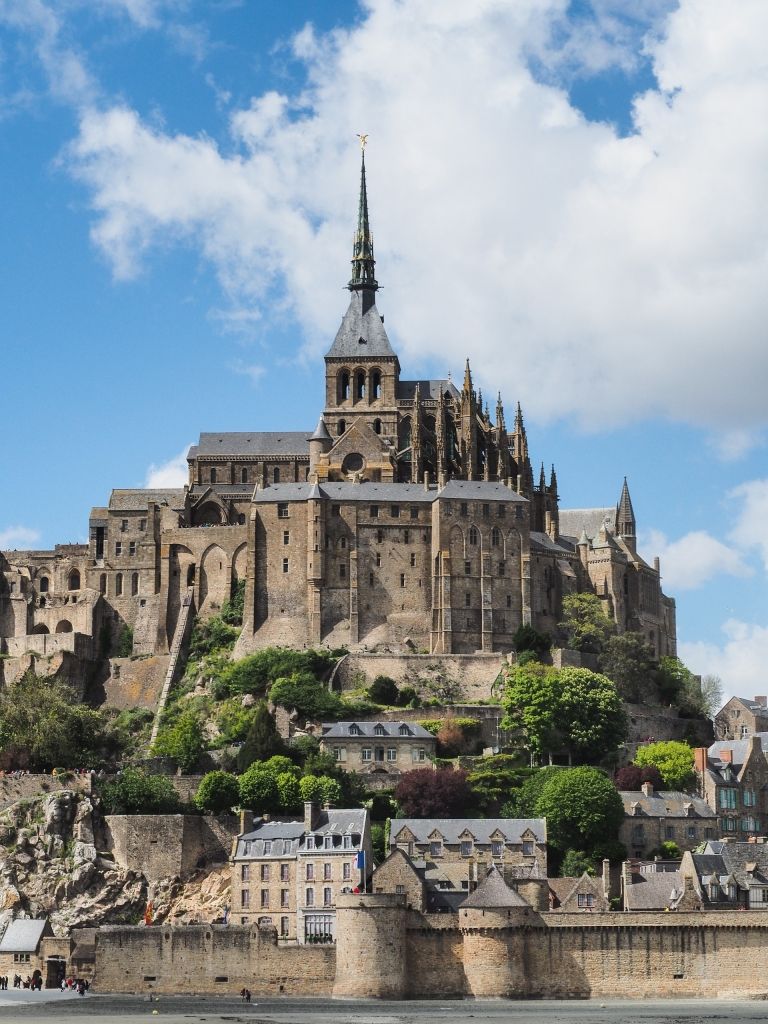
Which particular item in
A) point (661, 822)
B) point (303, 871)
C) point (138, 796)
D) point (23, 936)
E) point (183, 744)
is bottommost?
point (23, 936)

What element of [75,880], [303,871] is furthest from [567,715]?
[75,880]

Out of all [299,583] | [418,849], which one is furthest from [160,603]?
[418,849]

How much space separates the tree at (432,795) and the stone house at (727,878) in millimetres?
13853

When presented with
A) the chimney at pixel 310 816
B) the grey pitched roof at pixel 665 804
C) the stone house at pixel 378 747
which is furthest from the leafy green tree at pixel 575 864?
the stone house at pixel 378 747

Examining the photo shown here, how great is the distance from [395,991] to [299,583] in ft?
134

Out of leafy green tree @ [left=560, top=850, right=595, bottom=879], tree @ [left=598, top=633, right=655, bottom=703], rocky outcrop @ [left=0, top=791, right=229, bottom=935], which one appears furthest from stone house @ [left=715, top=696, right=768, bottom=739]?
rocky outcrop @ [left=0, top=791, right=229, bottom=935]

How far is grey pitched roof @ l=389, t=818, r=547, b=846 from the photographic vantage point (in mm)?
89188

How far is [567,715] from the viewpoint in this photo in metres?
104

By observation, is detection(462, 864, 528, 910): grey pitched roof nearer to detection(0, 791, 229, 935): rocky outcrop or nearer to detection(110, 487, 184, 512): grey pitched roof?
detection(0, 791, 229, 935): rocky outcrop

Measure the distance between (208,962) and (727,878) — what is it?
2254 cm

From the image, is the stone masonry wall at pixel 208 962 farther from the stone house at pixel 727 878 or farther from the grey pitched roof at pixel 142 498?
the grey pitched roof at pixel 142 498

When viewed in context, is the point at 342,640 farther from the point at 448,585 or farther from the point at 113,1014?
the point at 113,1014

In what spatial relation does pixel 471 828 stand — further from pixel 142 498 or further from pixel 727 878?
Answer: pixel 142 498

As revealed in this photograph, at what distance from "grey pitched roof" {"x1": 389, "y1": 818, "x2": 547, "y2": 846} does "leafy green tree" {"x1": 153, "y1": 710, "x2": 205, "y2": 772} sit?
1638 centimetres
